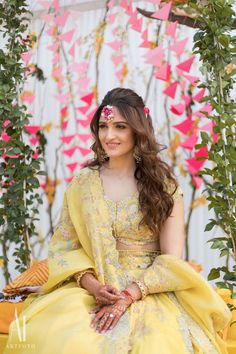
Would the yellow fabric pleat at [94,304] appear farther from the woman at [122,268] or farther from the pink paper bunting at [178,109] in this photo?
the pink paper bunting at [178,109]

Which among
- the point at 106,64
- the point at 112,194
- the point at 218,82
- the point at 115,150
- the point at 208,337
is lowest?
the point at 208,337

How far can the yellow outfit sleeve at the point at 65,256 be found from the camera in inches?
85.4

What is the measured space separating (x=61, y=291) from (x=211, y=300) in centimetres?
54

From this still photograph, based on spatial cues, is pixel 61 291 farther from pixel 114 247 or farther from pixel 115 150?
pixel 115 150

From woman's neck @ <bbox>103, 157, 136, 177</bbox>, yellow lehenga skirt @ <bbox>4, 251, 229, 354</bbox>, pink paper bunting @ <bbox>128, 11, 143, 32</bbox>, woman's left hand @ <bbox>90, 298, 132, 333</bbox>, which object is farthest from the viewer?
pink paper bunting @ <bbox>128, 11, 143, 32</bbox>

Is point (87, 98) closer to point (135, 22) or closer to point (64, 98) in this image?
point (64, 98)

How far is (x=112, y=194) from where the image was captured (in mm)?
A: 2303

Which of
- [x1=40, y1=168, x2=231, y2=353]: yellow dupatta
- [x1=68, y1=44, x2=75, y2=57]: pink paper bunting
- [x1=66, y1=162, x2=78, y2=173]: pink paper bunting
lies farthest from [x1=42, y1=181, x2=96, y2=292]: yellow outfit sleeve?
[x1=68, y1=44, x2=75, y2=57]: pink paper bunting

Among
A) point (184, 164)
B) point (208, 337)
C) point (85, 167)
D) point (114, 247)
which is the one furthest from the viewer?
point (184, 164)

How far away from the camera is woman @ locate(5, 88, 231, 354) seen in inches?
74.3

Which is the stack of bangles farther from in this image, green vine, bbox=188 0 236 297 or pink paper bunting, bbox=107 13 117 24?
pink paper bunting, bbox=107 13 117 24

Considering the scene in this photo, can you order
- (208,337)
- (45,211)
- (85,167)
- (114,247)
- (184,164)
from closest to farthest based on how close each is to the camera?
1. (208,337)
2. (114,247)
3. (85,167)
4. (184,164)
5. (45,211)

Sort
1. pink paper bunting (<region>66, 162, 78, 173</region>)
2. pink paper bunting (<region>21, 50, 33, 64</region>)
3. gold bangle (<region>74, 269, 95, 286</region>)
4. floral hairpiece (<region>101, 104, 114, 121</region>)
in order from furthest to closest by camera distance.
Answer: pink paper bunting (<region>66, 162, 78, 173</region>) → pink paper bunting (<region>21, 50, 33, 64</region>) → floral hairpiece (<region>101, 104, 114, 121</region>) → gold bangle (<region>74, 269, 95, 286</region>)

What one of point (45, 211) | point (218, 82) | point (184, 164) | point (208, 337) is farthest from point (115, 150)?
point (45, 211)
